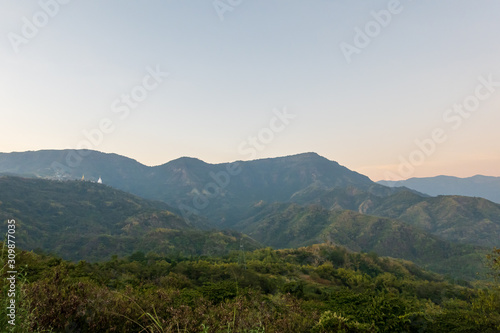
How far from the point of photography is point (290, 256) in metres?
44.5

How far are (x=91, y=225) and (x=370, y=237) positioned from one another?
11790 cm

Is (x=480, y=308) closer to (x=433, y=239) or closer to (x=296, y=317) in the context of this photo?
(x=296, y=317)

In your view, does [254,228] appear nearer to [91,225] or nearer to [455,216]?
[91,225]

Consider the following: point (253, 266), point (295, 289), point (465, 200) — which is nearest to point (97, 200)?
point (253, 266)

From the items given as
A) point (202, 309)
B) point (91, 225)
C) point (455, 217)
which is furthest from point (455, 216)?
point (91, 225)

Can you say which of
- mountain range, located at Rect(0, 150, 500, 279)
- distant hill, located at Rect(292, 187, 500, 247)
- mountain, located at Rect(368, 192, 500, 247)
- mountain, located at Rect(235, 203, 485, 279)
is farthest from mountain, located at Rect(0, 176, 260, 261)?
mountain, located at Rect(368, 192, 500, 247)

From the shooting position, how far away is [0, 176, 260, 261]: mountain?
7831 centimetres

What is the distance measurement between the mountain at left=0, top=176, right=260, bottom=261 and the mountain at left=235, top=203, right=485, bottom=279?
43.8m

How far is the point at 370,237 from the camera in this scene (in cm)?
11738

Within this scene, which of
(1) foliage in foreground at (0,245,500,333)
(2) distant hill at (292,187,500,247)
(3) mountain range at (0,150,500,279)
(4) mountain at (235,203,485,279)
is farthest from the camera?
(2) distant hill at (292,187,500,247)

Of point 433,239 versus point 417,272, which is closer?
point 417,272

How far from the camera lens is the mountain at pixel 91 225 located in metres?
78.3

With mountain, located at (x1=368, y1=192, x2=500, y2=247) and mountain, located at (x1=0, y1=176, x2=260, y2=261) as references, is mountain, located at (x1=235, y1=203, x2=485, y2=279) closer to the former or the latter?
mountain, located at (x1=368, y1=192, x2=500, y2=247)

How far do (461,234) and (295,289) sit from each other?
15498 cm
